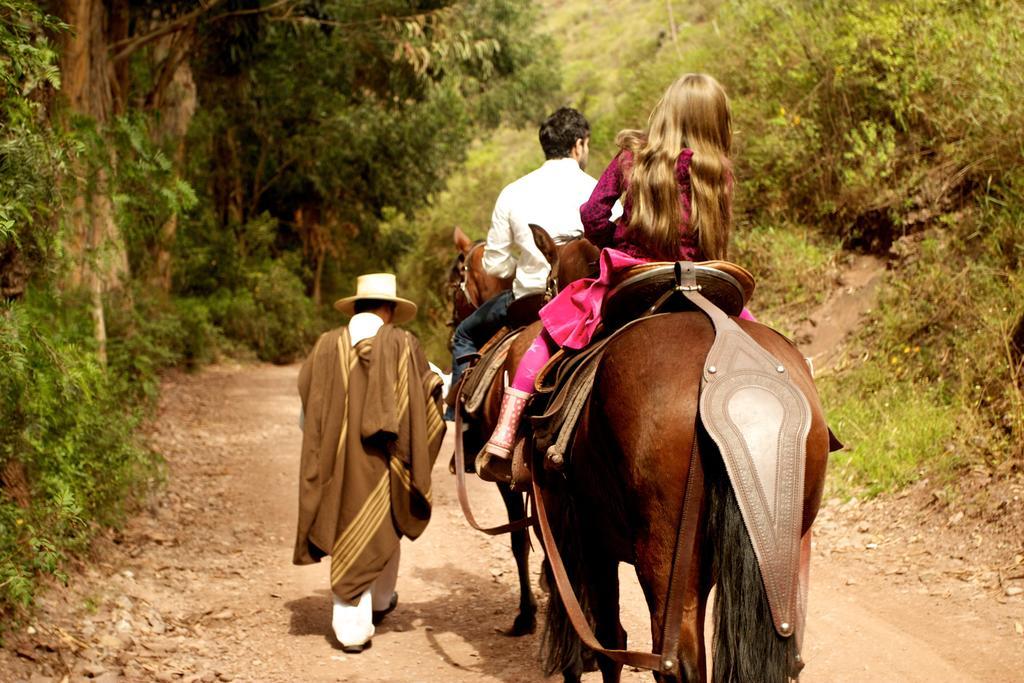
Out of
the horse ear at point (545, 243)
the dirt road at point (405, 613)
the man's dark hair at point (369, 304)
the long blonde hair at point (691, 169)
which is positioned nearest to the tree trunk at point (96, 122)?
the dirt road at point (405, 613)

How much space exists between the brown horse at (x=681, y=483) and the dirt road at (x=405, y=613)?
2461 millimetres

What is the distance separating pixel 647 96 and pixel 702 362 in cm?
1320

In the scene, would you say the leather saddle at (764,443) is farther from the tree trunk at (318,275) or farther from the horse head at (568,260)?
the tree trunk at (318,275)

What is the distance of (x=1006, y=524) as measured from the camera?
22.0ft

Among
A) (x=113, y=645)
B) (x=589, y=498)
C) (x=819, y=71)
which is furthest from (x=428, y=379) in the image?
(x=819, y=71)

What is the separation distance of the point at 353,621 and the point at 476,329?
Result: 6.42ft

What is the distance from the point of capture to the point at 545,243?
5492mm

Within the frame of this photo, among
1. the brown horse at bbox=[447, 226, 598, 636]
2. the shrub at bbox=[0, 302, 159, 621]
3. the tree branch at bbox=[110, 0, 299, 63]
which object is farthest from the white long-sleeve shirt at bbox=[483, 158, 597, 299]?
the tree branch at bbox=[110, 0, 299, 63]

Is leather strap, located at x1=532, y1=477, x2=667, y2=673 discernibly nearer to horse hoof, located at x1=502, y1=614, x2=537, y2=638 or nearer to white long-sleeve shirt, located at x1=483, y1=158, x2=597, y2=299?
white long-sleeve shirt, located at x1=483, y1=158, x2=597, y2=299

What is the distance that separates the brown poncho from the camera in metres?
6.56

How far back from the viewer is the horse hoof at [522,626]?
652 cm

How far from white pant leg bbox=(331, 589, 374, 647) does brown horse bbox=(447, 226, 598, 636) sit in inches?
35.5

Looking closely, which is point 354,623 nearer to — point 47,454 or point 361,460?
point 361,460

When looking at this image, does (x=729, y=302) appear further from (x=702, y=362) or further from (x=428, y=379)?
(x=428, y=379)
